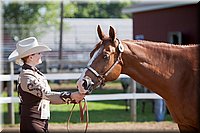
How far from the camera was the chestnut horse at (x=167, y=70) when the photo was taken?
4.50 metres

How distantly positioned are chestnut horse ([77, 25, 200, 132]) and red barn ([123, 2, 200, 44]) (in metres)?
9.68

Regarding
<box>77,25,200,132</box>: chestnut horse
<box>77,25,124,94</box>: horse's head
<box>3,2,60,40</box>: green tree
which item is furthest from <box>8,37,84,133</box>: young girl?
<box>3,2,60,40</box>: green tree

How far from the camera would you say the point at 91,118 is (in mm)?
10891

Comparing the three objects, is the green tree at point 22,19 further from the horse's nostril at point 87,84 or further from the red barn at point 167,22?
the horse's nostril at point 87,84

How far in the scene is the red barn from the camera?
1619 cm

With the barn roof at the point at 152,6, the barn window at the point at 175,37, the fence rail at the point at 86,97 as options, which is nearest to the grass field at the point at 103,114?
the fence rail at the point at 86,97

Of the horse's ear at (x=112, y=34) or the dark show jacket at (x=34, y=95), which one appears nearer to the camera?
the dark show jacket at (x=34, y=95)

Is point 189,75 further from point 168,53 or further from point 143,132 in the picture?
point 143,132

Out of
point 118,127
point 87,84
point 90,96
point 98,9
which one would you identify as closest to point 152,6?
point 90,96

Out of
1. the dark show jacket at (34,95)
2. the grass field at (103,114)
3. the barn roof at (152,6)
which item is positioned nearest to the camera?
the dark show jacket at (34,95)

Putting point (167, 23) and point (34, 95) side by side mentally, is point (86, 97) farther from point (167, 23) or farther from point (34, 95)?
point (167, 23)

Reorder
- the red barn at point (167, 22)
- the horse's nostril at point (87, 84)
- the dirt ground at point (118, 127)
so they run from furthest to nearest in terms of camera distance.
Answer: the red barn at point (167, 22)
the dirt ground at point (118, 127)
the horse's nostril at point (87, 84)

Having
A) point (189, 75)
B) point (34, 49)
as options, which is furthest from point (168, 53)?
point (34, 49)

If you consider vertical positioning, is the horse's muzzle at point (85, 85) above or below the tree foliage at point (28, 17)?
below
